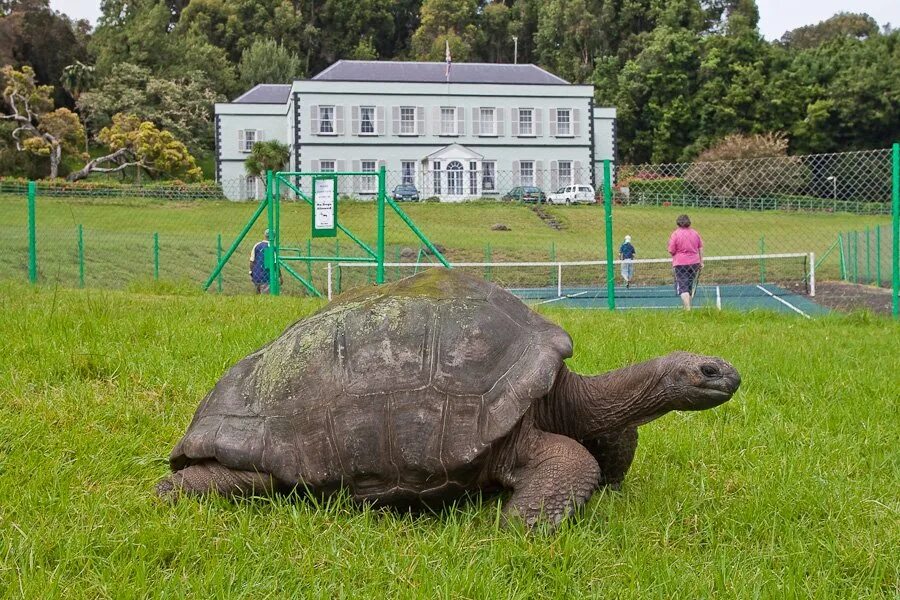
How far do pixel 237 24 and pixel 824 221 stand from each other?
62.0 m

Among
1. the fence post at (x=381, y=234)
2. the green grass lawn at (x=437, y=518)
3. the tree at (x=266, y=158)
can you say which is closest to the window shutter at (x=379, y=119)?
the tree at (x=266, y=158)

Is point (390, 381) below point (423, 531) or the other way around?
the other way around

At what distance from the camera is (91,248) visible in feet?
70.9

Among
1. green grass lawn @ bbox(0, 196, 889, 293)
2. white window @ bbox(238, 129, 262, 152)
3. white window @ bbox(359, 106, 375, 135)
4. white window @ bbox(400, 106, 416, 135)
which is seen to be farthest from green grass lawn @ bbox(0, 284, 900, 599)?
white window @ bbox(238, 129, 262, 152)

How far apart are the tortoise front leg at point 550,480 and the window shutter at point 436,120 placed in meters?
49.8

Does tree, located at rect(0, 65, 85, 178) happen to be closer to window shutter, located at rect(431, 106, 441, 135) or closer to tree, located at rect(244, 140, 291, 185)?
tree, located at rect(244, 140, 291, 185)

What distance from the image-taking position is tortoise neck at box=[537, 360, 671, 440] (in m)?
3.23

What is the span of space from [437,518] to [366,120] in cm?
4954

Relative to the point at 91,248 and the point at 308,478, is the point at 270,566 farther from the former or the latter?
the point at 91,248

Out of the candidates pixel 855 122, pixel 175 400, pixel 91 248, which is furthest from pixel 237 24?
pixel 175 400

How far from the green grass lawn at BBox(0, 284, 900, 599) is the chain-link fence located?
10200mm

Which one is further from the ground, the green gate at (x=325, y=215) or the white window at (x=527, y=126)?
the white window at (x=527, y=126)

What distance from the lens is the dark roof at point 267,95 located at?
5578 cm

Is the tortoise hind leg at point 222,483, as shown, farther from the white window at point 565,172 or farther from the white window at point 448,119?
the white window at point 448,119
